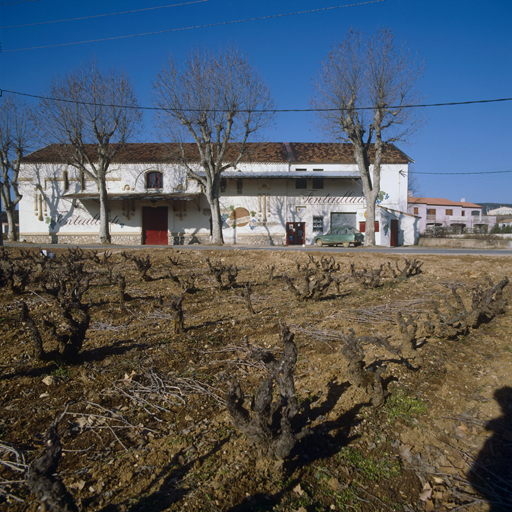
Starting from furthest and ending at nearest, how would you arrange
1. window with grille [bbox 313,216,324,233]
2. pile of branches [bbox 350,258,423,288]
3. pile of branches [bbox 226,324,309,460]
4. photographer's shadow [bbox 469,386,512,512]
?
window with grille [bbox 313,216,324,233] < pile of branches [bbox 350,258,423,288] < pile of branches [bbox 226,324,309,460] < photographer's shadow [bbox 469,386,512,512]

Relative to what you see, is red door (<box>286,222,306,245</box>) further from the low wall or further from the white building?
the low wall

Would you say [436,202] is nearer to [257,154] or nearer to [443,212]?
[443,212]

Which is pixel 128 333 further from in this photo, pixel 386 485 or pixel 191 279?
pixel 386 485

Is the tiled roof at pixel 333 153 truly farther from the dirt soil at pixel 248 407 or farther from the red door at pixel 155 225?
the dirt soil at pixel 248 407

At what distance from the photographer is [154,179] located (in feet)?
99.2

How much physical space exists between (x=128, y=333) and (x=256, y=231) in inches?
983

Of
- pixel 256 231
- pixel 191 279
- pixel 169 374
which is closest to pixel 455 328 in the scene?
pixel 169 374

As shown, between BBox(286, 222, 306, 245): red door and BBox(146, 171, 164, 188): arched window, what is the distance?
11.1 metres

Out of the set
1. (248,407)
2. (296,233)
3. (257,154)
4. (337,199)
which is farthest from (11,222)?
(248,407)

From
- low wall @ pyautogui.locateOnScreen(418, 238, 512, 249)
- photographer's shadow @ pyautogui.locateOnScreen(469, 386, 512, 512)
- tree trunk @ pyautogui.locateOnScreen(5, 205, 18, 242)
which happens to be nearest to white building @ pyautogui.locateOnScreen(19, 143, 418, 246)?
tree trunk @ pyautogui.locateOnScreen(5, 205, 18, 242)

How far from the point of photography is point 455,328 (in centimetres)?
457

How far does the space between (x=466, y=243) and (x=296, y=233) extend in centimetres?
1274

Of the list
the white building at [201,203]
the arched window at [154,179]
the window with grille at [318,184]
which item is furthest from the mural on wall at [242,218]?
the arched window at [154,179]

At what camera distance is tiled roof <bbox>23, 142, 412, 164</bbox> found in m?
30.2
